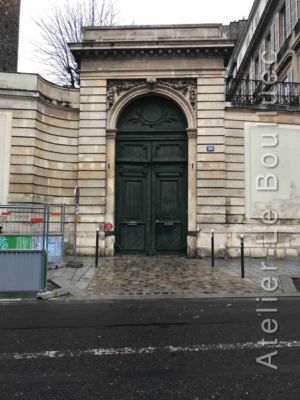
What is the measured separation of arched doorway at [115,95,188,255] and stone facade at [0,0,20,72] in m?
11.3

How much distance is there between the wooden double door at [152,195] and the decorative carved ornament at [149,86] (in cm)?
149

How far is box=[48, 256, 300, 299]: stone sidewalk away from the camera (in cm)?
818

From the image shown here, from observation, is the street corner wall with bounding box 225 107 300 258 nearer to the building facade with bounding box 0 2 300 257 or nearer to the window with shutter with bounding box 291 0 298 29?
the building facade with bounding box 0 2 300 257

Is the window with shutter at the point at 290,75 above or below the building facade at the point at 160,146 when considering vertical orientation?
above

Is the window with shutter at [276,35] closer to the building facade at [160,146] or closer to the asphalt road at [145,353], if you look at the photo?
the building facade at [160,146]

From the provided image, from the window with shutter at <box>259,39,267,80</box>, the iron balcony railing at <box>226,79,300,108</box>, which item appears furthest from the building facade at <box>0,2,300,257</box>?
the window with shutter at <box>259,39,267,80</box>

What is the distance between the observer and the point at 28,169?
1359 cm

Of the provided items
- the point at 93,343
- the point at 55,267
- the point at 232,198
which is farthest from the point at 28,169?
the point at 93,343

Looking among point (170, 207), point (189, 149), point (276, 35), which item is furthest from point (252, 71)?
point (170, 207)

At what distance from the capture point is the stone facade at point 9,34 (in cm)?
2234

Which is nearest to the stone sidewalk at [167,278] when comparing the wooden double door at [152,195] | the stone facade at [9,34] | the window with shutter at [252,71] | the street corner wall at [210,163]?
the street corner wall at [210,163]

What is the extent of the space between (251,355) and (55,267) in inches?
310

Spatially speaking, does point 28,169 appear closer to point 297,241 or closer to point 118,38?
point 118,38

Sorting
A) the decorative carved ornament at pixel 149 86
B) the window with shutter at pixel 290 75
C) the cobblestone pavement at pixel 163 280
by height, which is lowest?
the cobblestone pavement at pixel 163 280
